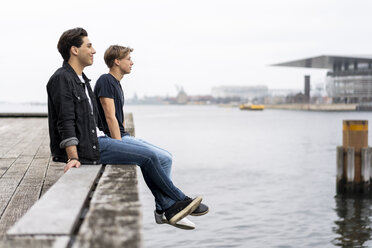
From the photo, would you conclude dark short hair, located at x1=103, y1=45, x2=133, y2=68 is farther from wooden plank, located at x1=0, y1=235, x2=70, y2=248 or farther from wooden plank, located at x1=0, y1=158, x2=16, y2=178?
wooden plank, located at x1=0, y1=235, x2=70, y2=248

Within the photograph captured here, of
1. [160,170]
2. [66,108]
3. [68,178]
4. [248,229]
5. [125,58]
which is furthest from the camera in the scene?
[248,229]

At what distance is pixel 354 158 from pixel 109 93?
38.6 ft

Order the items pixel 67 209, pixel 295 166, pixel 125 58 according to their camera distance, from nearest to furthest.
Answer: pixel 67 209 → pixel 125 58 → pixel 295 166

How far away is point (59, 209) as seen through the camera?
2490 mm

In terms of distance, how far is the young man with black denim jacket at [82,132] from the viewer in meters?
3.93

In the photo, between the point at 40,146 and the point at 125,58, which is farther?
the point at 40,146

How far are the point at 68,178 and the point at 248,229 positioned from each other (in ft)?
34.9

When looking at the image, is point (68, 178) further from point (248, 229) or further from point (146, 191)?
point (146, 191)

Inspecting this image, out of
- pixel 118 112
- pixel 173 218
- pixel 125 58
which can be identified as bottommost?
pixel 173 218

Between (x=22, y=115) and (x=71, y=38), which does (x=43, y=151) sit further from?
(x=22, y=115)

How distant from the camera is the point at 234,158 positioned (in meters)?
31.7

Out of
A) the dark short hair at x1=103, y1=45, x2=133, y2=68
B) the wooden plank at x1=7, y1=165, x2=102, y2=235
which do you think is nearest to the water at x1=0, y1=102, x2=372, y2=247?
the dark short hair at x1=103, y1=45, x2=133, y2=68

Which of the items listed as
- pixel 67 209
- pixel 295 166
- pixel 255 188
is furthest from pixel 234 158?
pixel 67 209

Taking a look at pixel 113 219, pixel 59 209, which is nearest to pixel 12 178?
pixel 59 209
